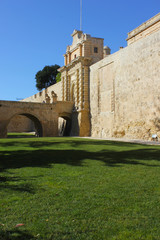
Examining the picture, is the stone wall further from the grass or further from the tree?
the grass

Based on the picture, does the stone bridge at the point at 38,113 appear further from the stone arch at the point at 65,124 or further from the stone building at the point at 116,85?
the stone building at the point at 116,85

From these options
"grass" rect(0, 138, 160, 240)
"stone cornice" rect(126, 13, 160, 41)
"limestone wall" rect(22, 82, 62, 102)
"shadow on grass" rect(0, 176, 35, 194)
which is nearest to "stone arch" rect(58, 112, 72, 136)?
"limestone wall" rect(22, 82, 62, 102)

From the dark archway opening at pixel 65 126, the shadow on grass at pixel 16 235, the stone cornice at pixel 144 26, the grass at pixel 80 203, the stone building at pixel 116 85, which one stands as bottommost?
the shadow on grass at pixel 16 235

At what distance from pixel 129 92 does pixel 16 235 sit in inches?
601

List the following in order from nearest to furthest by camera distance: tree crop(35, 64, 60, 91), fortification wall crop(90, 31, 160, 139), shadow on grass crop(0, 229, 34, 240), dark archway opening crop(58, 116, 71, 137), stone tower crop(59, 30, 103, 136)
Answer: shadow on grass crop(0, 229, 34, 240) < fortification wall crop(90, 31, 160, 139) < stone tower crop(59, 30, 103, 136) < dark archway opening crop(58, 116, 71, 137) < tree crop(35, 64, 60, 91)

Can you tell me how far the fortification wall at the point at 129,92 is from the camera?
14.4 m

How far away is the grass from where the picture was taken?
2.41m

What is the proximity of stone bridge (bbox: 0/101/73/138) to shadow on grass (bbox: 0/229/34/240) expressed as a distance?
19.5 meters

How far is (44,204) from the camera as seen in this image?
310 centimetres

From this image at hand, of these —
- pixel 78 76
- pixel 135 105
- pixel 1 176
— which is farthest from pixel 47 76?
pixel 1 176

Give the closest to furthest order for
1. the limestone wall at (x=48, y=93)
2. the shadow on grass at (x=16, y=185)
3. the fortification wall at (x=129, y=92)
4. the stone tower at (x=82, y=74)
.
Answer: the shadow on grass at (x=16, y=185), the fortification wall at (x=129, y=92), the stone tower at (x=82, y=74), the limestone wall at (x=48, y=93)

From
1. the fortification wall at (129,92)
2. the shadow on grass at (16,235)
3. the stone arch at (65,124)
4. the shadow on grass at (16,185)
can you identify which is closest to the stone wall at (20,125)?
the stone arch at (65,124)

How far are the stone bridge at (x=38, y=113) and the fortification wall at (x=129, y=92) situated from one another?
381 centimetres

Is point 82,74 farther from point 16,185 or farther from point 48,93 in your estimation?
point 16,185
